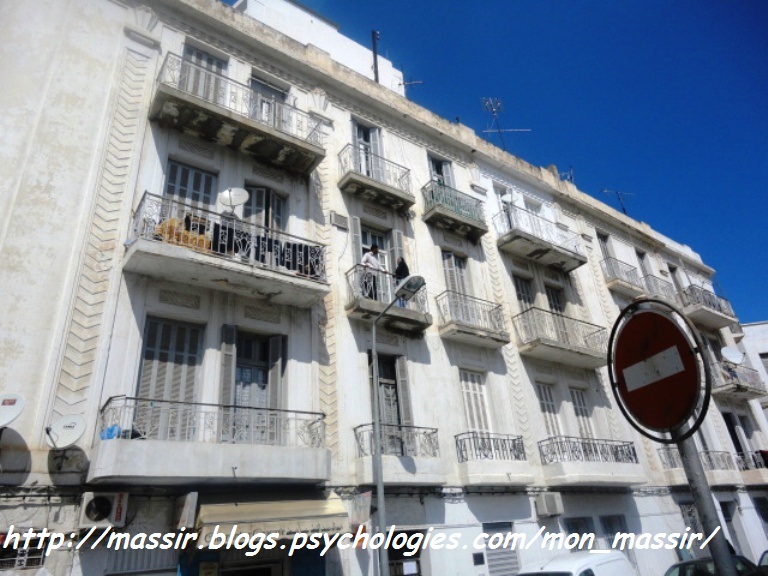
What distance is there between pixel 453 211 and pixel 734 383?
14496 millimetres

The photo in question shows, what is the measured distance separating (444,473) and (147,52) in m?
12.3

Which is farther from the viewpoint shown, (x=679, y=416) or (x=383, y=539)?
(x=383, y=539)

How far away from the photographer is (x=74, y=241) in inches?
380

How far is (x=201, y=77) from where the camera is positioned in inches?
498

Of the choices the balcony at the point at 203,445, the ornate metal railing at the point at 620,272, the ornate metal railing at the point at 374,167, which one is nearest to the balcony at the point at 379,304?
the balcony at the point at 203,445

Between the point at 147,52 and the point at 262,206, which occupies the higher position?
the point at 147,52

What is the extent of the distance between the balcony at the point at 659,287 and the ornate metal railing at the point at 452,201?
10.3 m

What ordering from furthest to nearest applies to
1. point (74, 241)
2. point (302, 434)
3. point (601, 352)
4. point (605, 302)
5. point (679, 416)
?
point (605, 302), point (601, 352), point (302, 434), point (74, 241), point (679, 416)

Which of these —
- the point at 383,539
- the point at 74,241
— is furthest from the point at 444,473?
the point at 74,241

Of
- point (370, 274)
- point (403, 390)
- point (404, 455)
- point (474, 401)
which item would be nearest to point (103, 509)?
point (404, 455)

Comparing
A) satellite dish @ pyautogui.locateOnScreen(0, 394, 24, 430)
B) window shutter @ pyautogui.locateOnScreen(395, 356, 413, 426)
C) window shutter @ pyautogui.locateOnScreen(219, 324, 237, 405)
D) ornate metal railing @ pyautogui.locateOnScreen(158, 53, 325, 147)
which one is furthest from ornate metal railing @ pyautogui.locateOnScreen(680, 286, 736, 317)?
satellite dish @ pyautogui.locateOnScreen(0, 394, 24, 430)

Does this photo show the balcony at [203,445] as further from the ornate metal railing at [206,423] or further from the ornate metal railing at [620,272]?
the ornate metal railing at [620,272]

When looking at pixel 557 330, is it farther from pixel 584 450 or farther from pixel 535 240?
pixel 584 450

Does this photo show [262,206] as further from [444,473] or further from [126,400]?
[444,473]
